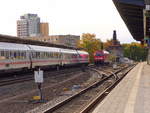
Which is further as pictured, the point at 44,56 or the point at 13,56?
the point at 44,56

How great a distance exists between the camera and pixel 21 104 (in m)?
13.6

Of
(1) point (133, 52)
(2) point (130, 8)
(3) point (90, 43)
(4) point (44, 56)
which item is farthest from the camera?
(1) point (133, 52)

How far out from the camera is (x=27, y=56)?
30672 millimetres

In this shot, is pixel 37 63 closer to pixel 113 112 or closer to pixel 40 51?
pixel 40 51

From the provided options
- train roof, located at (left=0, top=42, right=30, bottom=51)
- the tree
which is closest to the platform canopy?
train roof, located at (left=0, top=42, right=30, bottom=51)

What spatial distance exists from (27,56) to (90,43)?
2665 inches

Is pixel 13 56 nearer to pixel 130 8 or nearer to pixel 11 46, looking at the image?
pixel 11 46

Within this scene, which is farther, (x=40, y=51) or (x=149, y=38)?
(x=149, y=38)

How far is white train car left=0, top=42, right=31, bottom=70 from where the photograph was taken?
2505 centimetres

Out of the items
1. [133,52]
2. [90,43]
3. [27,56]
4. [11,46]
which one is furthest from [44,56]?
[133,52]

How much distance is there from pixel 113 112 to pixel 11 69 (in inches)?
700

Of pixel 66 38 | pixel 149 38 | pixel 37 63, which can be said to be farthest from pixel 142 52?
pixel 37 63

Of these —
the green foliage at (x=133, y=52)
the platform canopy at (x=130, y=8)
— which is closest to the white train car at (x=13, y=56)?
the platform canopy at (x=130, y=8)

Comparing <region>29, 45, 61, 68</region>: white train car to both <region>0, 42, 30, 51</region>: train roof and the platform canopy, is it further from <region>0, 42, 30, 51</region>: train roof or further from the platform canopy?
the platform canopy
